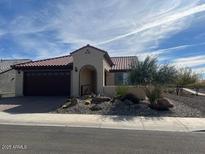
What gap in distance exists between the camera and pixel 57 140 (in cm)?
877

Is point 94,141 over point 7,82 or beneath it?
beneath

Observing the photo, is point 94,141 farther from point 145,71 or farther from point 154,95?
point 145,71

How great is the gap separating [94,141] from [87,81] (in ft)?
67.4

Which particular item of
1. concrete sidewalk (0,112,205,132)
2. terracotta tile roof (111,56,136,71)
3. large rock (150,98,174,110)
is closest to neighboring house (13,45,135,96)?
terracotta tile roof (111,56,136,71)

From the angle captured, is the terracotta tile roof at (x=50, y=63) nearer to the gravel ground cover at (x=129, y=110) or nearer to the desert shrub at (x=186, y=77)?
the gravel ground cover at (x=129, y=110)

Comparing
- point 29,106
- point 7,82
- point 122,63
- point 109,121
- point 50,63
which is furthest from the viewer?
point 7,82

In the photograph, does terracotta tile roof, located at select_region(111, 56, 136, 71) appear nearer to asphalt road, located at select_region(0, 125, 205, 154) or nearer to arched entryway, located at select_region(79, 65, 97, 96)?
arched entryway, located at select_region(79, 65, 97, 96)

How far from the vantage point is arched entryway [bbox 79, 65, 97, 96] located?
25.5m

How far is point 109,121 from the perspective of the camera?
1294 cm

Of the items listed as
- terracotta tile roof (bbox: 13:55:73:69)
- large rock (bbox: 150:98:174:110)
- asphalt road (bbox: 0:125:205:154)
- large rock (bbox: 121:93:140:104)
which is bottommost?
asphalt road (bbox: 0:125:205:154)

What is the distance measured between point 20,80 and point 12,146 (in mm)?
19487

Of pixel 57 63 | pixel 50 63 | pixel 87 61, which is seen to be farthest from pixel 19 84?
pixel 87 61

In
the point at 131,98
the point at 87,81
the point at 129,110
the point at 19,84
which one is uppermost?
Answer: the point at 87,81

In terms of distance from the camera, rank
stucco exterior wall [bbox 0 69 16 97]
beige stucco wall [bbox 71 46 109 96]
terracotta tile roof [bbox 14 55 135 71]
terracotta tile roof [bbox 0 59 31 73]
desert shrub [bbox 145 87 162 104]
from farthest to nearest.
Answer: terracotta tile roof [bbox 0 59 31 73], stucco exterior wall [bbox 0 69 16 97], terracotta tile roof [bbox 14 55 135 71], beige stucco wall [bbox 71 46 109 96], desert shrub [bbox 145 87 162 104]
